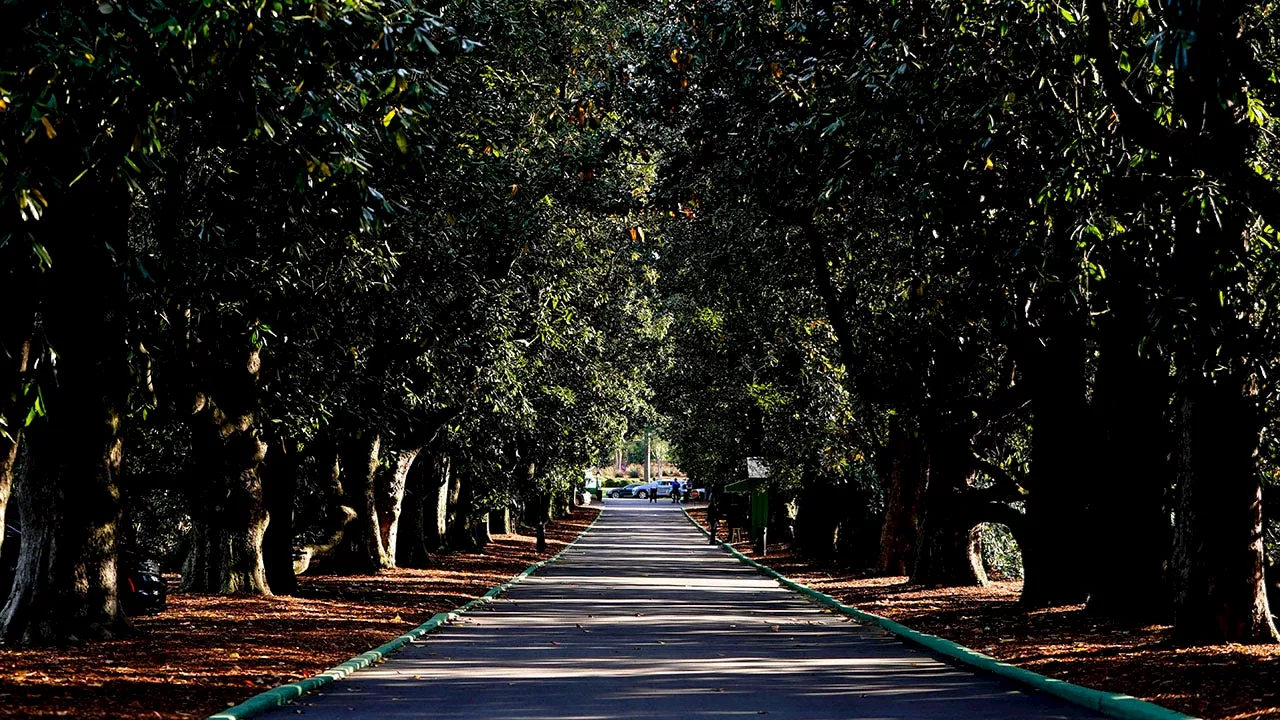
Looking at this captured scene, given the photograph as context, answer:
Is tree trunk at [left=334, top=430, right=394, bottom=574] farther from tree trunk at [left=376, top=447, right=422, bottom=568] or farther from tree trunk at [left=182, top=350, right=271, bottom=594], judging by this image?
tree trunk at [left=182, top=350, right=271, bottom=594]

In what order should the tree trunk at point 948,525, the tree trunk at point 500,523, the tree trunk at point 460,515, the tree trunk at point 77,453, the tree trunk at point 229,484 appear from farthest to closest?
the tree trunk at point 500,523 → the tree trunk at point 460,515 → the tree trunk at point 948,525 → the tree trunk at point 229,484 → the tree trunk at point 77,453

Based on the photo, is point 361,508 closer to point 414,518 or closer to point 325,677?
point 414,518

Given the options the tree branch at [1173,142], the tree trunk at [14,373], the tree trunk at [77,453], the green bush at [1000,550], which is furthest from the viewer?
the green bush at [1000,550]

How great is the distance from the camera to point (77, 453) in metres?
14.9

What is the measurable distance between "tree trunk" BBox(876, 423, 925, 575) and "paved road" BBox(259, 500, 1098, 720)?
540cm

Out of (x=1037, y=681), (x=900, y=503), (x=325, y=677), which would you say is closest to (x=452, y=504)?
(x=900, y=503)

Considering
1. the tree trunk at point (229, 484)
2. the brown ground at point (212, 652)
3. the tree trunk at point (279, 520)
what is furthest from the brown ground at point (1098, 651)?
the tree trunk at point (229, 484)

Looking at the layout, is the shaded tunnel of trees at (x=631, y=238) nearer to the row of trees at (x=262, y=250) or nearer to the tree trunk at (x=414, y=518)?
the row of trees at (x=262, y=250)

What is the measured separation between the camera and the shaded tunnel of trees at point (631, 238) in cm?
1122

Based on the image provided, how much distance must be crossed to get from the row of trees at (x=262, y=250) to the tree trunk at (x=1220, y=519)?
7185 millimetres

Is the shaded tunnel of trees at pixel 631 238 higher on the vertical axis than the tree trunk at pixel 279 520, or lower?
higher

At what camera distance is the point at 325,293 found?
18.2 metres

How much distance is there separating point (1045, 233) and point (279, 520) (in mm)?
13681

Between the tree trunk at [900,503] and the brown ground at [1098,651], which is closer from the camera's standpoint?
the brown ground at [1098,651]
